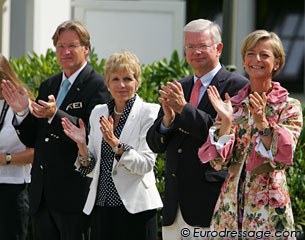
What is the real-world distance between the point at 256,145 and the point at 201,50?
900mm

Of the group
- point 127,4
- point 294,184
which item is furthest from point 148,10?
point 294,184

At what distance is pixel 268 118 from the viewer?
16.8 ft

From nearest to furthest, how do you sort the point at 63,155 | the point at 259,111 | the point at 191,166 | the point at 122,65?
the point at 259,111, the point at 191,166, the point at 122,65, the point at 63,155

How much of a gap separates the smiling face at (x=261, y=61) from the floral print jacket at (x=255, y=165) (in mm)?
109

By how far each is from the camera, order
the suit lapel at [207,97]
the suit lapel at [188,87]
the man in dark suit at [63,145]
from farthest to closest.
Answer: the man in dark suit at [63,145], the suit lapel at [188,87], the suit lapel at [207,97]

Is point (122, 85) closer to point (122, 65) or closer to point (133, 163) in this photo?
point (122, 65)

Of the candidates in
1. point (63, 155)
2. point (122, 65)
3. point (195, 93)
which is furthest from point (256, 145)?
point (63, 155)

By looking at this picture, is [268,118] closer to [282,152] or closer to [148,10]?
[282,152]

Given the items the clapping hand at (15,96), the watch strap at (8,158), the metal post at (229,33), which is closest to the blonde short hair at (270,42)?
the clapping hand at (15,96)

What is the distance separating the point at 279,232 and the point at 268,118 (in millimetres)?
656

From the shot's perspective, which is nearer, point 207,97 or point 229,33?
point 207,97

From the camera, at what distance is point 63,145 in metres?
6.38

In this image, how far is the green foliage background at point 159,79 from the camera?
7.56m

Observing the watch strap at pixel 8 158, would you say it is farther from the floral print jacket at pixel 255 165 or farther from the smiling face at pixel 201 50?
the floral print jacket at pixel 255 165
